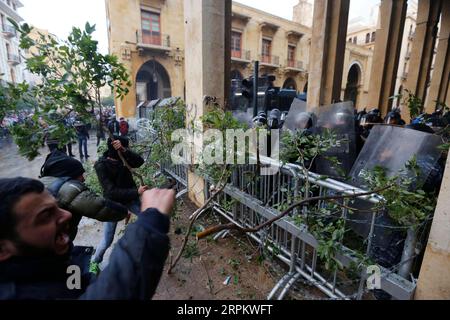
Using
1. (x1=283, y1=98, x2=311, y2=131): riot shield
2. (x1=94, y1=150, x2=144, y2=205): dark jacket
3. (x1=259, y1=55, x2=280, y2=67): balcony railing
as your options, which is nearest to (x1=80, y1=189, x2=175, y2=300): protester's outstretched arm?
(x1=94, y1=150, x2=144, y2=205): dark jacket

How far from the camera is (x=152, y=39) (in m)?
18.6

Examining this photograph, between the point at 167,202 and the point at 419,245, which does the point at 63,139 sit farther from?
the point at 419,245

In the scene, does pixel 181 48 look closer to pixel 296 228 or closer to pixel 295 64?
pixel 295 64

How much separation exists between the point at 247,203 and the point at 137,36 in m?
18.8

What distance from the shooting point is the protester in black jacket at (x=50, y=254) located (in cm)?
87

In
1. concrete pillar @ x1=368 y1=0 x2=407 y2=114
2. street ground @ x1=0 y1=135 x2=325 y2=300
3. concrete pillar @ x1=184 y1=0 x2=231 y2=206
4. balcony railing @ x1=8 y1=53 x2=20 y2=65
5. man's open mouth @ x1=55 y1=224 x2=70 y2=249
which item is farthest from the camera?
balcony railing @ x1=8 y1=53 x2=20 y2=65

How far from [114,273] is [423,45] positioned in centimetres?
1408

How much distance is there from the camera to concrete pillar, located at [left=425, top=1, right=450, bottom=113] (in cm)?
1109

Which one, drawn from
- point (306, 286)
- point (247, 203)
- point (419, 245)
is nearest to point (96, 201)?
point (247, 203)

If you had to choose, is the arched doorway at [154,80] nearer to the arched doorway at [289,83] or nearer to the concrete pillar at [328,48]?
the arched doorway at [289,83]

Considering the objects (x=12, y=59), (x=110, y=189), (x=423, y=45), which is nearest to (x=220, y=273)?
(x=110, y=189)

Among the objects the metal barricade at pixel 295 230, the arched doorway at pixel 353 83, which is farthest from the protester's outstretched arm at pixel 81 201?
the arched doorway at pixel 353 83

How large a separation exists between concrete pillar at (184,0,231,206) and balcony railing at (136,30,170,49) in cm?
1595

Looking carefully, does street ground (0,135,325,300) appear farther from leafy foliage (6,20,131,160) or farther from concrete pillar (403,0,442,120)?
concrete pillar (403,0,442,120)
